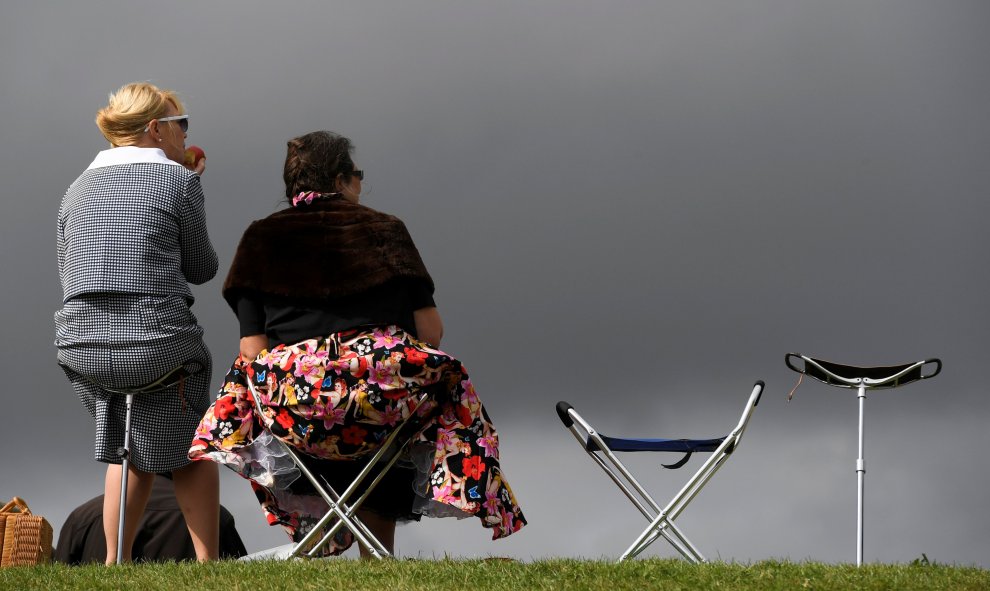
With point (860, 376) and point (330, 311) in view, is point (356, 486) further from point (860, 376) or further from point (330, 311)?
point (860, 376)

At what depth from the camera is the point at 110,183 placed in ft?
15.5

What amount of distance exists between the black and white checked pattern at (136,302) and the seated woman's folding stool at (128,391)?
0.03 metres

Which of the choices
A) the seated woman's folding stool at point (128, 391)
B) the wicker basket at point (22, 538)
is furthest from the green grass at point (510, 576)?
the wicker basket at point (22, 538)

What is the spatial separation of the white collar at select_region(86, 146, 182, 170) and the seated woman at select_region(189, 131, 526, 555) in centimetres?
49

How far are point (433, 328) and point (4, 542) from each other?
10.6 feet

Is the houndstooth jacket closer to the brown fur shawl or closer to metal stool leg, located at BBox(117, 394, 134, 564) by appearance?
the brown fur shawl

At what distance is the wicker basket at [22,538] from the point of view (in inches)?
259

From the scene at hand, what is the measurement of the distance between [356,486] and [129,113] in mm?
1653

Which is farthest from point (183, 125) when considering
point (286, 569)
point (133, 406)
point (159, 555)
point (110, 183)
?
point (159, 555)

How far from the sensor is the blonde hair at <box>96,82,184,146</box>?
4.86 m

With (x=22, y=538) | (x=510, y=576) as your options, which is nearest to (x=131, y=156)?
(x=510, y=576)

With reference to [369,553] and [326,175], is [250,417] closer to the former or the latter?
[369,553]

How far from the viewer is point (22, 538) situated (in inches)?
261

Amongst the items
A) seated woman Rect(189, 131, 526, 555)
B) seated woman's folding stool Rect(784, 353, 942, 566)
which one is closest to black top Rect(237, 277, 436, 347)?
seated woman Rect(189, 131, 526, 555)
